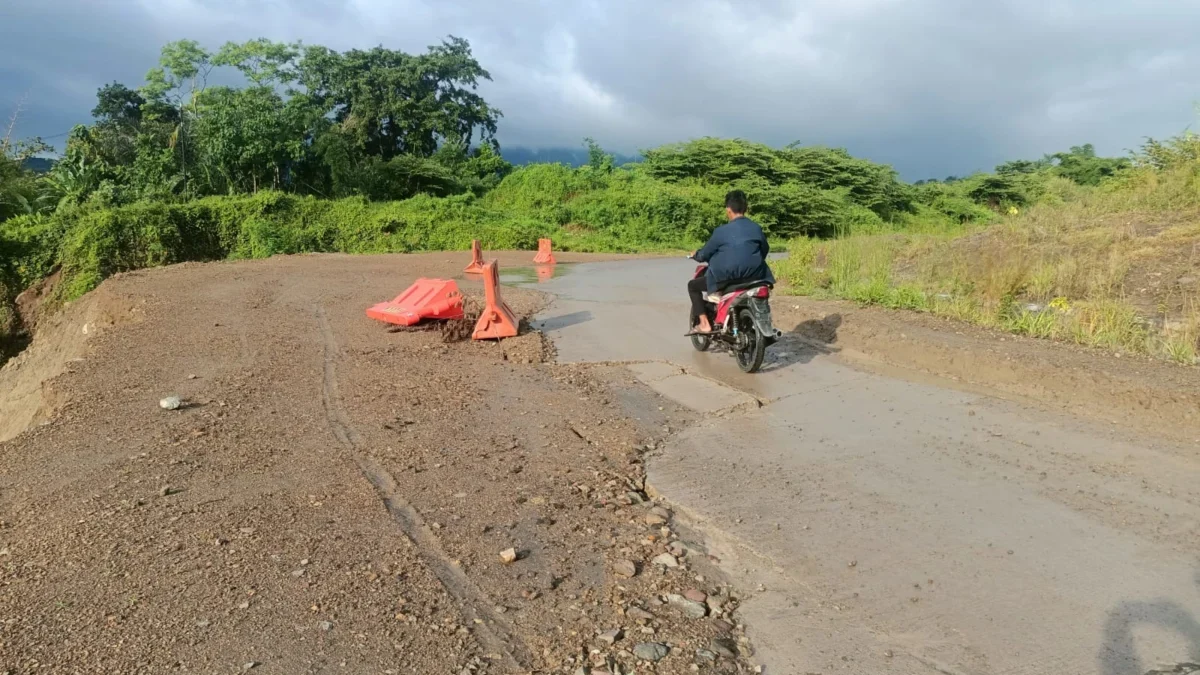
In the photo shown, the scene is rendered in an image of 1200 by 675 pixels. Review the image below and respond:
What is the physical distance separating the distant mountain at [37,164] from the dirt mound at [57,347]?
16.2m

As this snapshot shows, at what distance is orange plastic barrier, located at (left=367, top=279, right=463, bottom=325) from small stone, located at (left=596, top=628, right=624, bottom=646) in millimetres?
7302

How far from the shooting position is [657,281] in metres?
16.8

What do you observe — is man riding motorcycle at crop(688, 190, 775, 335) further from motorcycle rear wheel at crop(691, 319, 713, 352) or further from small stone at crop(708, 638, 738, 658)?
small stone at crop(708, 638, 738, 658)

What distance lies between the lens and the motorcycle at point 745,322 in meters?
8.18

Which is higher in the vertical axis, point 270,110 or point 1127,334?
point 270,110

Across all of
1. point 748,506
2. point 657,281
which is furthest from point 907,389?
point 657,281

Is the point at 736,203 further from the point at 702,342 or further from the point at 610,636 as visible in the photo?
the point at 610,636

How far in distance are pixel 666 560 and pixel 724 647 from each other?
802 mm

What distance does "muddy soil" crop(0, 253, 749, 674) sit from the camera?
3180 millimetres

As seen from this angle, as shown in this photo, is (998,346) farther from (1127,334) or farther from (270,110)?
(270,110)

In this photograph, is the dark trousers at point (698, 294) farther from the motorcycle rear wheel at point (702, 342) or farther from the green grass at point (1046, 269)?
the green grass at point (1046, 269)

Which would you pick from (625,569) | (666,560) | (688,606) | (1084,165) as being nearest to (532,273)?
(666,560)

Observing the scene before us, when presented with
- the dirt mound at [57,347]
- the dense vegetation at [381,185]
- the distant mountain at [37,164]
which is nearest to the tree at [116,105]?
the dense vegetation at [381,185]

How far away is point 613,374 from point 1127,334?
212 inches
